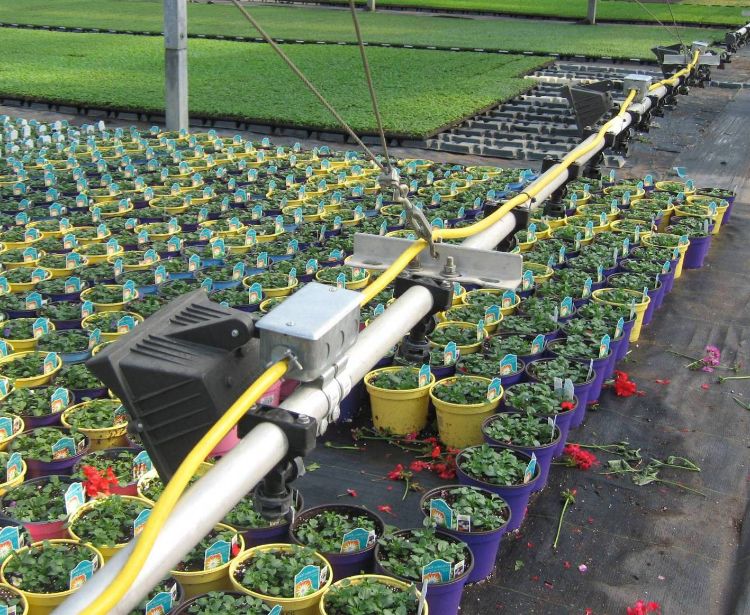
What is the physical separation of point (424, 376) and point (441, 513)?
1.29 m

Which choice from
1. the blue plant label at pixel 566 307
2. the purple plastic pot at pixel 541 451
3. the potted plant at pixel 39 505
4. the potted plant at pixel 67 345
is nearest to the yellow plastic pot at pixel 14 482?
the potted plant at pixel 39 505

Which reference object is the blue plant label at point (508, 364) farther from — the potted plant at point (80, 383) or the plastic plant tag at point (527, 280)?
the potted plant at point (80, 383)

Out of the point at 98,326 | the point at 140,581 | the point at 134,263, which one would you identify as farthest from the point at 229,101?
the point at 140,581

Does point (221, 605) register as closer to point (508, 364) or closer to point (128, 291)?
point (508, 364)

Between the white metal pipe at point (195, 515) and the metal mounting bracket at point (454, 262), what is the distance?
3.94ft

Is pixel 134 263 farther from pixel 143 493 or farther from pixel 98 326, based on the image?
pixel 143 493

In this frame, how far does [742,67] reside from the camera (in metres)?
23.4

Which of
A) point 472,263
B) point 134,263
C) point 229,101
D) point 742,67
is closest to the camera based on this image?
point 472,263

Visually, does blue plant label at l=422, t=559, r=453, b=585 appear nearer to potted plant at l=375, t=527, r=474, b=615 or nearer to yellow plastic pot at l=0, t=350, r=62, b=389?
potted plant at l=375, t=527, r=474, b=615

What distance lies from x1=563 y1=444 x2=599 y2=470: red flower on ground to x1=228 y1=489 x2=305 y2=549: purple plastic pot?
179 cm

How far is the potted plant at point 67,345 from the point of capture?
18.6ft

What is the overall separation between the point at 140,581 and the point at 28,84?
16.3 meters

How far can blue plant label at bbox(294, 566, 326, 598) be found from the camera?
3480mm

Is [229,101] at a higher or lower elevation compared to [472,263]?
lower
